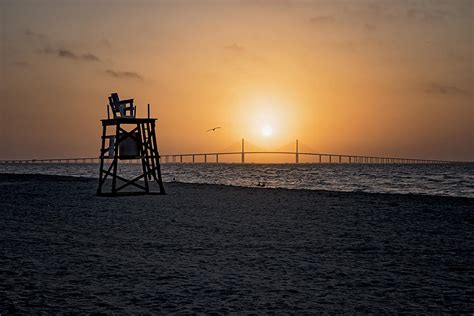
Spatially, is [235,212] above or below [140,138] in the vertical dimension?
below

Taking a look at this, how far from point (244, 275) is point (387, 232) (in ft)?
20.1

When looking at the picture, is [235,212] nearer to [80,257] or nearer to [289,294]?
[80,257]

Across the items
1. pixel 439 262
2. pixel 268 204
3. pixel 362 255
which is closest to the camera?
pixel 439 262

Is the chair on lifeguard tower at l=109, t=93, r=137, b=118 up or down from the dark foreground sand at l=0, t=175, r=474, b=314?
up

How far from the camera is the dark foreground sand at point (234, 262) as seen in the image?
593cm

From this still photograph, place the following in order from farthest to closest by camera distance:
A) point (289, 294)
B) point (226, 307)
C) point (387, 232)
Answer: point (387, 232), point (289, 294), point (226, 307)

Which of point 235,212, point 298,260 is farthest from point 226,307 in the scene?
point 235,212

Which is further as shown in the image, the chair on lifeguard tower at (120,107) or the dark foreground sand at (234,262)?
the chair on lifeguard tower at (120,107)

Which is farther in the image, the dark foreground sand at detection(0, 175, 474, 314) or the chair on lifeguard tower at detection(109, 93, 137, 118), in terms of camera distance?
the chair on lifeguard tower at detection(109, 93, 137, 118)

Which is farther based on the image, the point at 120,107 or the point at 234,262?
the point at 120,107

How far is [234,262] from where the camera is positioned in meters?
8.32

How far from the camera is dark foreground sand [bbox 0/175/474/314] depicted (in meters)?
5.93

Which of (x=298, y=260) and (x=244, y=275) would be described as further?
(x=298, y=260)

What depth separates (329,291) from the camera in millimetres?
6457
